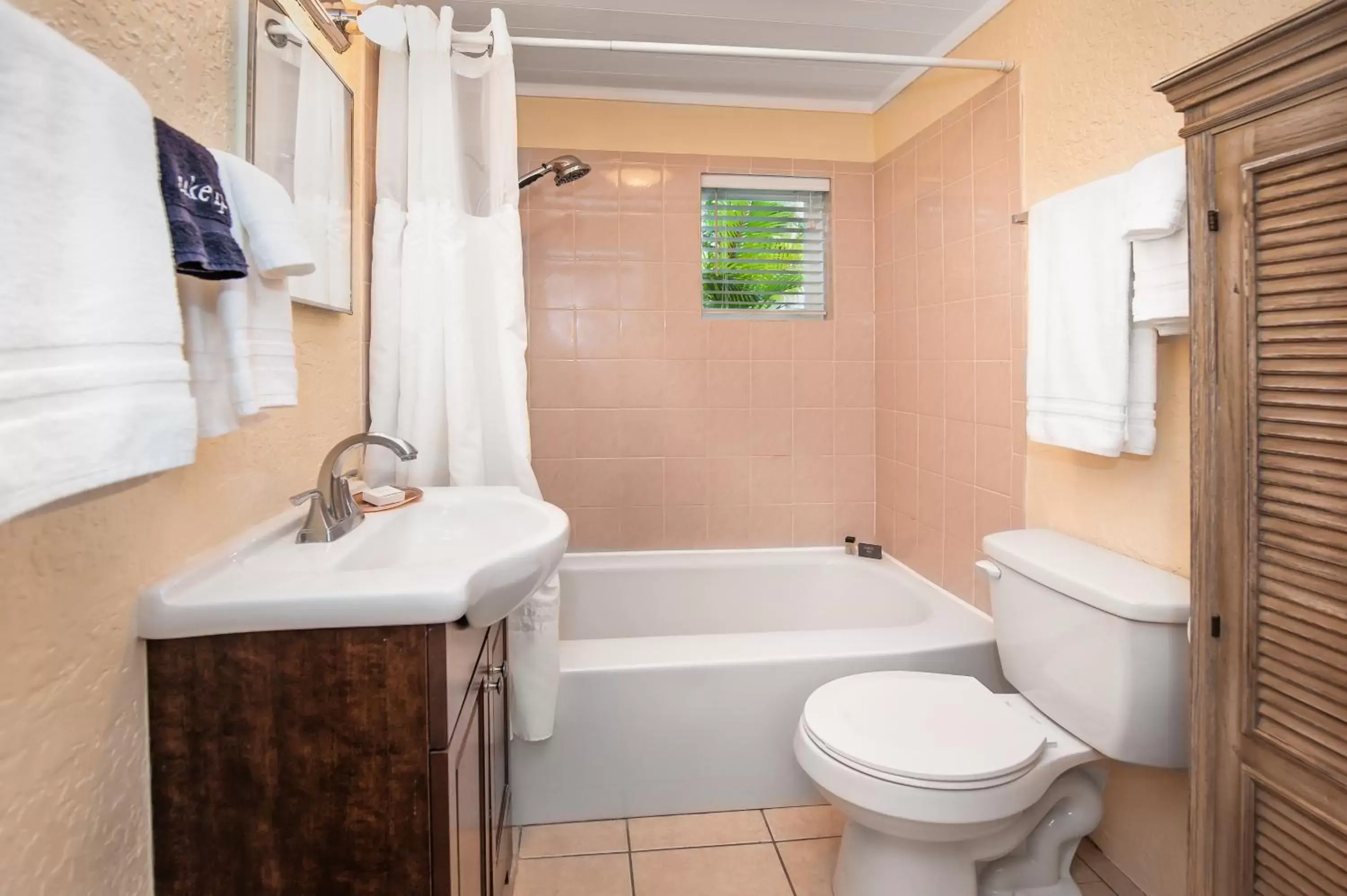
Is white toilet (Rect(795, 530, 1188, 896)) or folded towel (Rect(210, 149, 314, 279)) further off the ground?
folded towel (Rect(210, 149, 314, 279))

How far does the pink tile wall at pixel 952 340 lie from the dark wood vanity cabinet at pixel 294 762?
1.72m

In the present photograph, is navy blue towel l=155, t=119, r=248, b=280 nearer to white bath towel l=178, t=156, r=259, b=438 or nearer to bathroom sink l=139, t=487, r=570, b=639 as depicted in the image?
white bath towel l=178, t=156, r=259, b=438

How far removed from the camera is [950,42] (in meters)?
2.31

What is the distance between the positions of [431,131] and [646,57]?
3.02ft

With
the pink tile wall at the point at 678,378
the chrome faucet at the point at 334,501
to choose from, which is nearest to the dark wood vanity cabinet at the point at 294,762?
the chrome faucet at the point at 334,501

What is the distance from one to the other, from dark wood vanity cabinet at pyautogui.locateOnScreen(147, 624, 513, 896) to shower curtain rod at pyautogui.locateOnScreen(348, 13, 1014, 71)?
5.18 feet

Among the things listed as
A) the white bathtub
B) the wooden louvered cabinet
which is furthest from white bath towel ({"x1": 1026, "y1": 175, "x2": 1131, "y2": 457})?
the white bathtub

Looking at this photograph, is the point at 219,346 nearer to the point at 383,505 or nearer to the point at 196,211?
the point at 196,211

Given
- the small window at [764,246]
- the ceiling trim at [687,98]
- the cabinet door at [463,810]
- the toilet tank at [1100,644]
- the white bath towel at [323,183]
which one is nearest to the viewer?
the cabinet door at [463,810]

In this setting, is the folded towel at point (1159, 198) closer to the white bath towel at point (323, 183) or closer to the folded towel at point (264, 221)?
the folded towel at point (264, 221)

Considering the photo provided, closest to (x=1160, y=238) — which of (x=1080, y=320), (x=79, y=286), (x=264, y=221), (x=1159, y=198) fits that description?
(x=1159, y=198)

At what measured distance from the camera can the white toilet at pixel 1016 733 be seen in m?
1.35

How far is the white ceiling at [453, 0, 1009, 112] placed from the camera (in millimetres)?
2104

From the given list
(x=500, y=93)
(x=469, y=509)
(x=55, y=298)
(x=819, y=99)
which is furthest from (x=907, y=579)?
(x=55, y=298)
